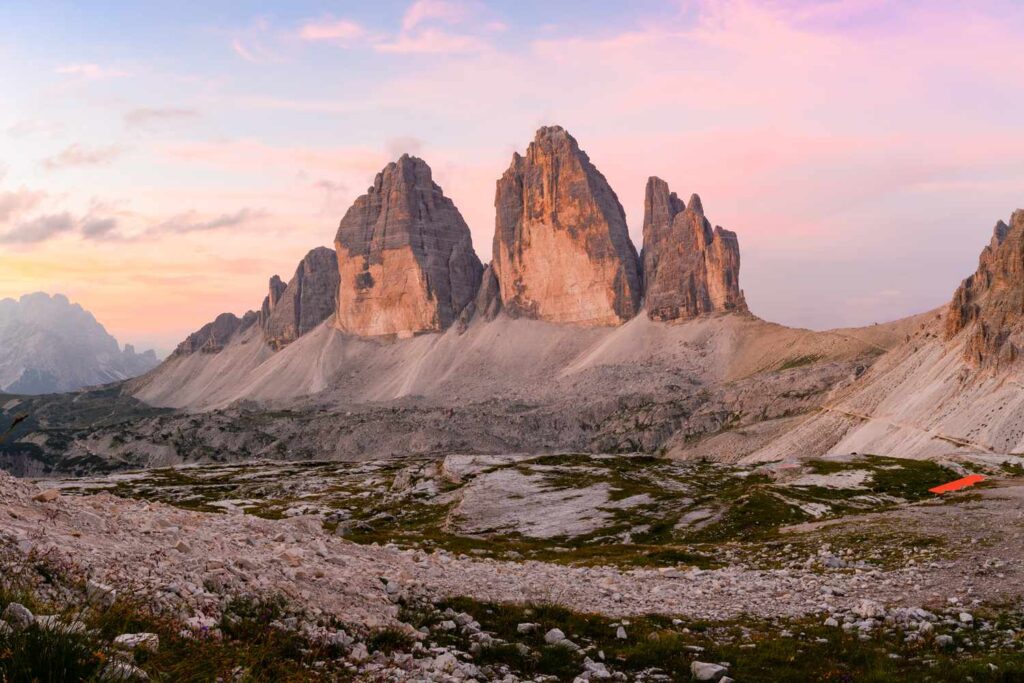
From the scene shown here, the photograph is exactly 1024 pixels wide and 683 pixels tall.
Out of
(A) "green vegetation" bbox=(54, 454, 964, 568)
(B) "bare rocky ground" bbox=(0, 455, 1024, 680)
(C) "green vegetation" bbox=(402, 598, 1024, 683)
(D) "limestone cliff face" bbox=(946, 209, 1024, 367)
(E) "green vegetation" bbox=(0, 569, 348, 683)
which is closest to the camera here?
(E) "green vegetation" bbox=(0, 569, 348, 683)

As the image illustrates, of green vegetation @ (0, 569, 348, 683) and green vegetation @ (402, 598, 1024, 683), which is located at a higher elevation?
green vegetation @ (0, 569, 348, 683)

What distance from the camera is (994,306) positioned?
13125 cm

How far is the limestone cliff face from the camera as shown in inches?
4749

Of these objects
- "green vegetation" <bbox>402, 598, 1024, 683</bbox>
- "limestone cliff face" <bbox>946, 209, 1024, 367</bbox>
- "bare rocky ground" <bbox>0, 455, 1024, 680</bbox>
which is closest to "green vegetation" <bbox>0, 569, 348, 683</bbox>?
"bare rocky ground" <bbox>0, 455, 1024, 680</bbox>

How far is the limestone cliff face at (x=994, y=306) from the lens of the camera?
4749 inches

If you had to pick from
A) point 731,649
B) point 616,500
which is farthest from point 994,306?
point 731,649

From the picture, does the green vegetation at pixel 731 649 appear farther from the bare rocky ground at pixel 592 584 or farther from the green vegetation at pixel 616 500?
the green vegetation at pixel 616 500

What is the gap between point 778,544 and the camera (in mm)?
43250

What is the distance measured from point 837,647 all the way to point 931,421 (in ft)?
382

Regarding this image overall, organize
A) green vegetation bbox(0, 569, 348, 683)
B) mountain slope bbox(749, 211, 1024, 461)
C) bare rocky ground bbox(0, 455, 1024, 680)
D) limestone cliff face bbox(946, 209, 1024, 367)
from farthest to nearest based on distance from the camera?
limestone cliff face bbox(946, 209, 1024, 367) → mountain slope bbox(749, 211, 1024, 461) → bare rocky ground bbox(0, 455, 1024, 680) → green vegetation bbox(0, 569, 348, 683)

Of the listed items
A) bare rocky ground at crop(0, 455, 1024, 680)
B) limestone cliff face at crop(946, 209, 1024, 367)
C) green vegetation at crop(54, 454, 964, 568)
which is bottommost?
green vegetation at crop(54, 454, 964, 568)

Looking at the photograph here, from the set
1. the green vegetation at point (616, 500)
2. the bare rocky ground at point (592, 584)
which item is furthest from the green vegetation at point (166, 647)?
the green vegetation at point (616, 500)

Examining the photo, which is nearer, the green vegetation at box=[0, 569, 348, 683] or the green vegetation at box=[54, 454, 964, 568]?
the green vegetation at box=[0, 569, 348, 683]

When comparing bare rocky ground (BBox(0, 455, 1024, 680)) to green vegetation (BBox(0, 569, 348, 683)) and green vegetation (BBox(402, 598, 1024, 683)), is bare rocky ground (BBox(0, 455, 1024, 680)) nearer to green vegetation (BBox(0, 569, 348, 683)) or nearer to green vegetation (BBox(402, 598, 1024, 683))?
green vegetation (BBox(402, 598, 1024, 683))
